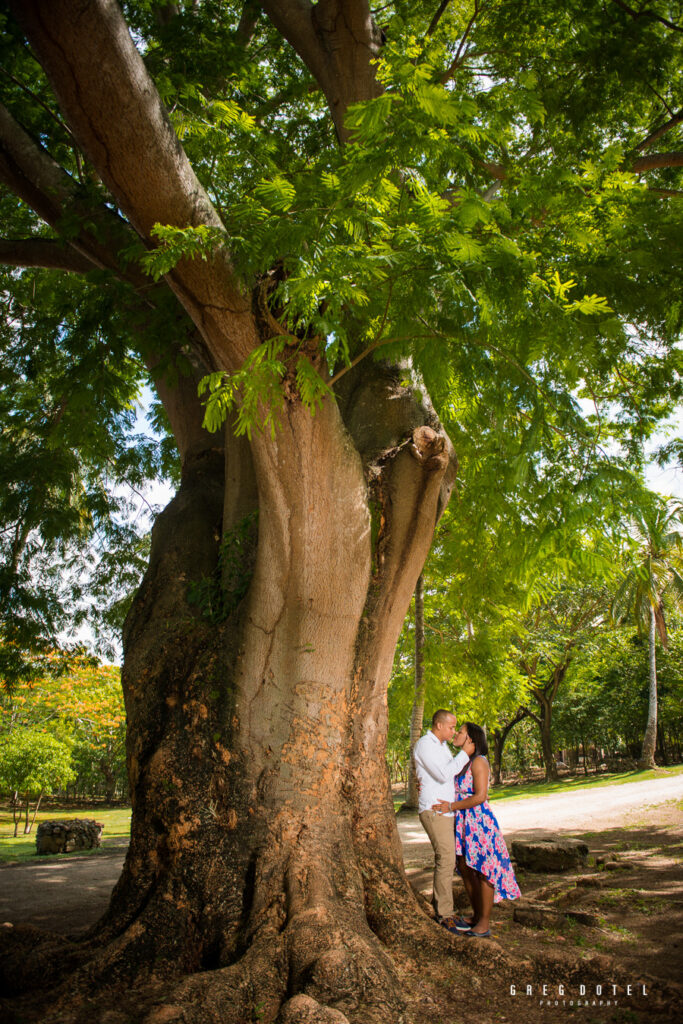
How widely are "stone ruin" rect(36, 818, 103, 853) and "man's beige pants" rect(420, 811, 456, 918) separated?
31.7 ft

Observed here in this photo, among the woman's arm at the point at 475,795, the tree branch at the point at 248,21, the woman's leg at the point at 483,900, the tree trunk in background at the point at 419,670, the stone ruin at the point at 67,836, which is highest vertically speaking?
the tree branch at the point at 248,21

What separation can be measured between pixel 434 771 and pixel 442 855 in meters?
0.57

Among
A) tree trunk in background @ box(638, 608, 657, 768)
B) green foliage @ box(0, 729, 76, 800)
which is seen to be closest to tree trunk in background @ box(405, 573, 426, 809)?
green foliage @ box(0, 729, 76, 800)

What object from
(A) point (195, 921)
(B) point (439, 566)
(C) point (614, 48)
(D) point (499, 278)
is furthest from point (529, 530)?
(B) point (439, 566)

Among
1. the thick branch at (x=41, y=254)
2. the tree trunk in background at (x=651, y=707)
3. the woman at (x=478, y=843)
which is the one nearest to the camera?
the woman at (x=478, y=843)

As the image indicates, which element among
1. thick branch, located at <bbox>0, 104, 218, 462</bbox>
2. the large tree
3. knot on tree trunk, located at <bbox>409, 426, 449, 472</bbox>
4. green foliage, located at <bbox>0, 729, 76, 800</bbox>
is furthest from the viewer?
green foliage, located at <bbox>0, 729, 76, 800</bbox>

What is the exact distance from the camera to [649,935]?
421 centimetres

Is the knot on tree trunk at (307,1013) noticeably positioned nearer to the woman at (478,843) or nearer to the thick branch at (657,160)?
the woman at (478,843)

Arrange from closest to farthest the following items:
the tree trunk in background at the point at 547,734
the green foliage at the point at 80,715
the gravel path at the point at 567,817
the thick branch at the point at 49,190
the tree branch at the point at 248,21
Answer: the thick branch at the point at 49,190, the tree branch at the point at 248,21, the gravel path at the point at 567,817, the green foliage at the point at 80,715, the tree trunk in background at the point at 547,734

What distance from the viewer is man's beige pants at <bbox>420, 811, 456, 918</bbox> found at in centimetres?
439

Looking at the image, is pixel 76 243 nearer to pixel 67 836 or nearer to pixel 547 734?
pixel 67 836

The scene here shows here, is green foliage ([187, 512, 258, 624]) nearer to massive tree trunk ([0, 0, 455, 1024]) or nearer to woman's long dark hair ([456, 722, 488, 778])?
massive tree trunk ([0, 0, 455, 1024])

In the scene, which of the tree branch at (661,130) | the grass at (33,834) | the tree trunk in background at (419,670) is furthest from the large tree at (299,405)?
the grass at (33,834)

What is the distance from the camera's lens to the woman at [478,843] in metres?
4.36
